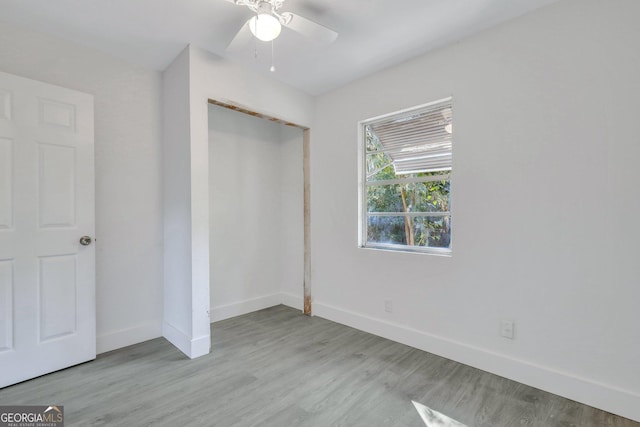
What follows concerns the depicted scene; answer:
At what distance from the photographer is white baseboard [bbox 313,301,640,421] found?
1724 mm

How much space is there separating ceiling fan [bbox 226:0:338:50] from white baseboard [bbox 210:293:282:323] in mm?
2554

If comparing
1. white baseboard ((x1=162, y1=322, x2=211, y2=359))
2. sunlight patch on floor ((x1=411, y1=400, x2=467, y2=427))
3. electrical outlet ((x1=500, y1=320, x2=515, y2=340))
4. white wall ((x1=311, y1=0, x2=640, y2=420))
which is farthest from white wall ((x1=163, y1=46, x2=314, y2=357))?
electrical outlet ((x1=500, y1=320, x2=515, y2=340))

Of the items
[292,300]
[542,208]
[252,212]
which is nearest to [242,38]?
[252,212]

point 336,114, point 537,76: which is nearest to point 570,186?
point 537,76

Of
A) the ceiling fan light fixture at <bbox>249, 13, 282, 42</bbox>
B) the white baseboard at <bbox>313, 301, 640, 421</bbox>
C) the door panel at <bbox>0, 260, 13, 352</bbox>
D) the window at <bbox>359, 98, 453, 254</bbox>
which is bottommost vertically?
the white baseboard at <bbox>313, 301, 640, 421</bbox>

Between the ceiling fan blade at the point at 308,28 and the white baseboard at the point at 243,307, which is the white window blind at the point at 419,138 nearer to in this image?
the ceiling fan blade at the point at 308,28

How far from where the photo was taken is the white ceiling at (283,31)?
6.36ft

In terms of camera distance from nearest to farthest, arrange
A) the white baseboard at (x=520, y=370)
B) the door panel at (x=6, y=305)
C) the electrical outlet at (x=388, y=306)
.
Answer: the white baseboard at (x=520, y=370), the door panel at (x=6, y=305), the electrical outlet at (x=388, y=306)

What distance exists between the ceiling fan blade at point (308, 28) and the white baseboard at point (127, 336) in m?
2.75

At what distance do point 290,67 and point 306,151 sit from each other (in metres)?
0.94

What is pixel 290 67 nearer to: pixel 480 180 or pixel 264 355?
A: pixel 480 180

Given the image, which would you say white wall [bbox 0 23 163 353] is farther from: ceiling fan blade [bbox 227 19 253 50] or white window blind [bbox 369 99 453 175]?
white window blind [bbox 369 99 453 175]

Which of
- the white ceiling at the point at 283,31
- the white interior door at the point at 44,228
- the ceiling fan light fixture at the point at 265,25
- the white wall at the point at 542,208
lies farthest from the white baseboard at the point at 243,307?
the ceiling fan light fixture at the point at 265,25

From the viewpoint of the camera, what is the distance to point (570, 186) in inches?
74.1
